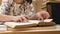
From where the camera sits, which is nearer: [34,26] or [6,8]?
[34,26]

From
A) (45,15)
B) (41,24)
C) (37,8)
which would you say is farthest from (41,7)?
(41,24)

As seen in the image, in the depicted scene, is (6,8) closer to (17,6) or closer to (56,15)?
(17,6)

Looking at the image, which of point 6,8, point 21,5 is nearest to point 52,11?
point 21,5

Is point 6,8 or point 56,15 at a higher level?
point 6,8

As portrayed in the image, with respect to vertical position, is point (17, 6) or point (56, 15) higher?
point (17, 6)

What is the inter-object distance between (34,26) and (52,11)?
4.09ft

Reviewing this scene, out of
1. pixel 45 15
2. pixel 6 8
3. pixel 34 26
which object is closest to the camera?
pixel 34 26

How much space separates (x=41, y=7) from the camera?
114 inches

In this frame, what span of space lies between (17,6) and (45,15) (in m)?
0.67

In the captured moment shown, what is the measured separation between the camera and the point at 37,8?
2.92 metres

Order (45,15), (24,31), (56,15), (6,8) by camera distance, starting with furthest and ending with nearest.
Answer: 1. (56,15)
2. (6,8)
3. (45,15)
4. (24,31)

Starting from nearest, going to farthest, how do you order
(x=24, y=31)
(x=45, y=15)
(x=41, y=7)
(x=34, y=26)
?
1. (x=24, y=31)
2. (x=34, y=26)
3. (x=45, y=15)
4. (x=41, y=7)

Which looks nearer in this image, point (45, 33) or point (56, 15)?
point (45, 33)

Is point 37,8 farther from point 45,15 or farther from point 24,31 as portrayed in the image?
point 24,31
